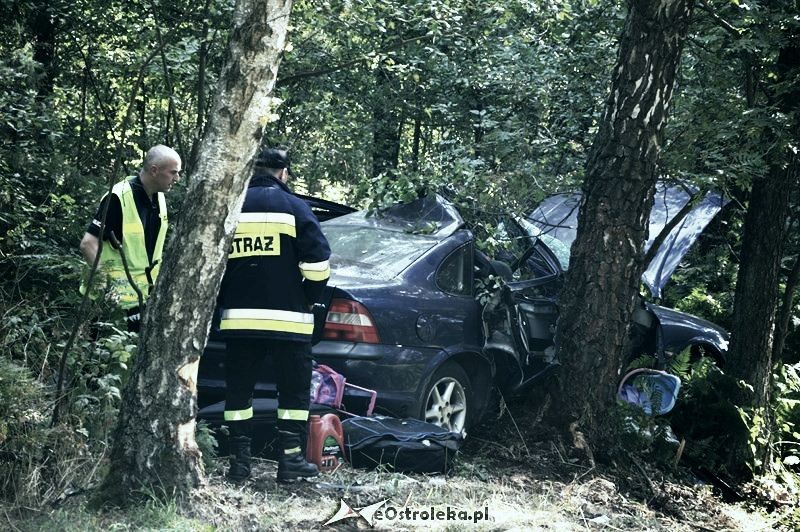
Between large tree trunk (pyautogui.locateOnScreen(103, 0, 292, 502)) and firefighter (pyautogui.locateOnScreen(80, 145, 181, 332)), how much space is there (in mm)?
1328

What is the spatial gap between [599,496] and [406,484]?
1384mm

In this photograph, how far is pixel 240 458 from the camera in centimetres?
541

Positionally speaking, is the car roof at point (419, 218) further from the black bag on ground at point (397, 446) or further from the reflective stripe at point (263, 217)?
the reflective stripe at point (263, 217)

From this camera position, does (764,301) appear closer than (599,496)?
No

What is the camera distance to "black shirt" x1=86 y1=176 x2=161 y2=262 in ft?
18.7

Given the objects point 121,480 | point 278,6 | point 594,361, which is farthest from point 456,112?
point 121,480

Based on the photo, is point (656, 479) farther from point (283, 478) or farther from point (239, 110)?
point (239, 110)

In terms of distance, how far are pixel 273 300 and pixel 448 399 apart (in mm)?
1873

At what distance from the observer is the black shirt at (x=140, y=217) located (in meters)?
5.71

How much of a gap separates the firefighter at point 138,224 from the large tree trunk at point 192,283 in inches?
52.3

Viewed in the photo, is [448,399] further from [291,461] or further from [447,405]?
[291,461]

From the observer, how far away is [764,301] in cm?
839

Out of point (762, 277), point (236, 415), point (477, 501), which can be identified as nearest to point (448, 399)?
point (477, 501)

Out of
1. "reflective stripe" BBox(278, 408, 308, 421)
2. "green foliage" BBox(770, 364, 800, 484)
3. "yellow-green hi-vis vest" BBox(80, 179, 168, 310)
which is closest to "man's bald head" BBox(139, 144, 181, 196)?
"yellow-green hi-vis vest" BBox(80, 179, 168, 310)
